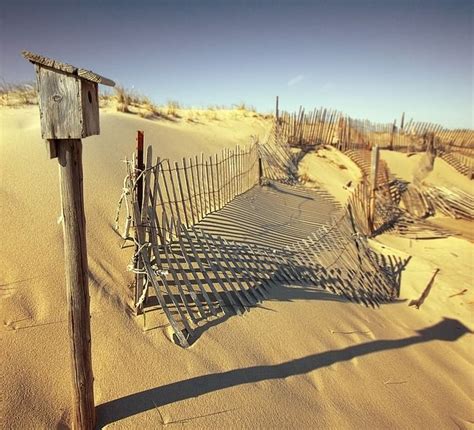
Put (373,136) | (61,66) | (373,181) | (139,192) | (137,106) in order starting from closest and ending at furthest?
1. (61,66)
2. (139,192)
3. (373,181)
4. (137,106)
5. (373,136)

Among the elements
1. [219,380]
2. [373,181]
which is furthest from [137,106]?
[219,380]

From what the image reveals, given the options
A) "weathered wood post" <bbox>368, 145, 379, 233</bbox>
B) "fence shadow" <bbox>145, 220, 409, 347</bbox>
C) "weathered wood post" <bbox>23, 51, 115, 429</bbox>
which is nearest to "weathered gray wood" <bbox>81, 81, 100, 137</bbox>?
"weathered wood post" <bbox>23, 51, 115, 429</bbox>

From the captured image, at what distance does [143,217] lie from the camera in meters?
3.26

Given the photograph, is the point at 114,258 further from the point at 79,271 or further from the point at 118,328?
the point at 79,271

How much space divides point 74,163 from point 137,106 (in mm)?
11510

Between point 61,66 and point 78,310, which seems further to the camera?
point 78,310

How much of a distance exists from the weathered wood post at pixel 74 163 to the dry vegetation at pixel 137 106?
9175 mm

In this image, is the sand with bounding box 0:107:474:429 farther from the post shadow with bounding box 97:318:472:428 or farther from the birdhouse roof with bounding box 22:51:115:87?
the birdhouse roof with bounding box 22:51:115:87

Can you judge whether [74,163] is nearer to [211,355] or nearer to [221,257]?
[211,355]

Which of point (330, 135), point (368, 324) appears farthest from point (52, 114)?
point (330, 135)

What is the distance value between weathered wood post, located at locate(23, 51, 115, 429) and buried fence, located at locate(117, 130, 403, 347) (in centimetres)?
97

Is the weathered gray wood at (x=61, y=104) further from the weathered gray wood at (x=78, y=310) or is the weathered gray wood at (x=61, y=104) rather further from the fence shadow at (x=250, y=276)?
the fence shadow at (x=250, y=276)

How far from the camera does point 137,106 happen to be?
41.9 ft

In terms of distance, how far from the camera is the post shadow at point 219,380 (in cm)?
245
